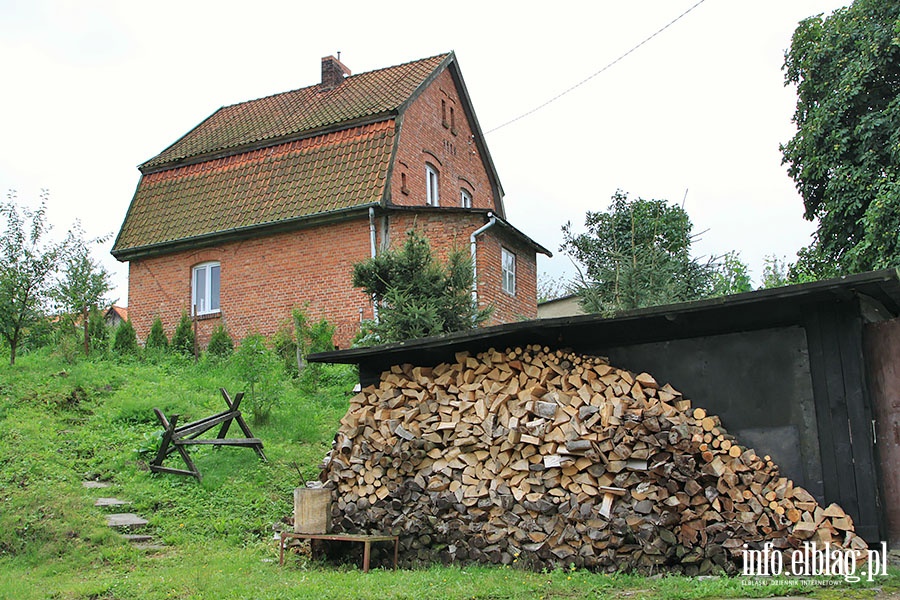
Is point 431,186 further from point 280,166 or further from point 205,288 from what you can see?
point 205,288

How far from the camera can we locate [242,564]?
8.16 metres

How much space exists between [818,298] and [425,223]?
12824mm

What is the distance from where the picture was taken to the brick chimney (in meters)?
25.2

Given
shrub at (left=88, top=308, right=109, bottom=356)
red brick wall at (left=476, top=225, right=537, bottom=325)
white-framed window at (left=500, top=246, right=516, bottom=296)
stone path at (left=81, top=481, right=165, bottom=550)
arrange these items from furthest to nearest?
white-framed window at (left=500, top=246, right=516, bottom=296) < shrub at (left=88, top=308, right=109, bottom=356) < red brick wall at (left=476, top=225, right=537, bottom=325) < stone path at (left=81, top=481, right=165, bottom=550)

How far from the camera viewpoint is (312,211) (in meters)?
20.3

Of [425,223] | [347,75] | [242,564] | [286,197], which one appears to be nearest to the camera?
[242,564]

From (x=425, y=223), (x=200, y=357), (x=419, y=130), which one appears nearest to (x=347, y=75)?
(x=419, y=130)

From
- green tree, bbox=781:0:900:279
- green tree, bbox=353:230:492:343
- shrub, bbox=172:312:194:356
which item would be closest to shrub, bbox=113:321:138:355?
shrub, bbox=172:312:194:356

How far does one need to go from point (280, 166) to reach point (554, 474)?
1626 cm

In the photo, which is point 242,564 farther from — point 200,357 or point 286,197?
point 286,197

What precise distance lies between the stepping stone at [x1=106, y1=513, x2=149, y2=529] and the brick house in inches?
389

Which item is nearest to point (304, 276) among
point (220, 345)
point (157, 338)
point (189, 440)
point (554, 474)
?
point (220, 345)

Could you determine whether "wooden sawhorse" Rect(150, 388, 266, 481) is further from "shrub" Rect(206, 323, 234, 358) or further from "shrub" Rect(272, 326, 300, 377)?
"shrub" Rect(206, 323, 234, 358)

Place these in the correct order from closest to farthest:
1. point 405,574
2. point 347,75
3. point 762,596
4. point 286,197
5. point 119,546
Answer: point 762,596 < point 405,574 < point 119,546 < point 286,197 < point 347,75
